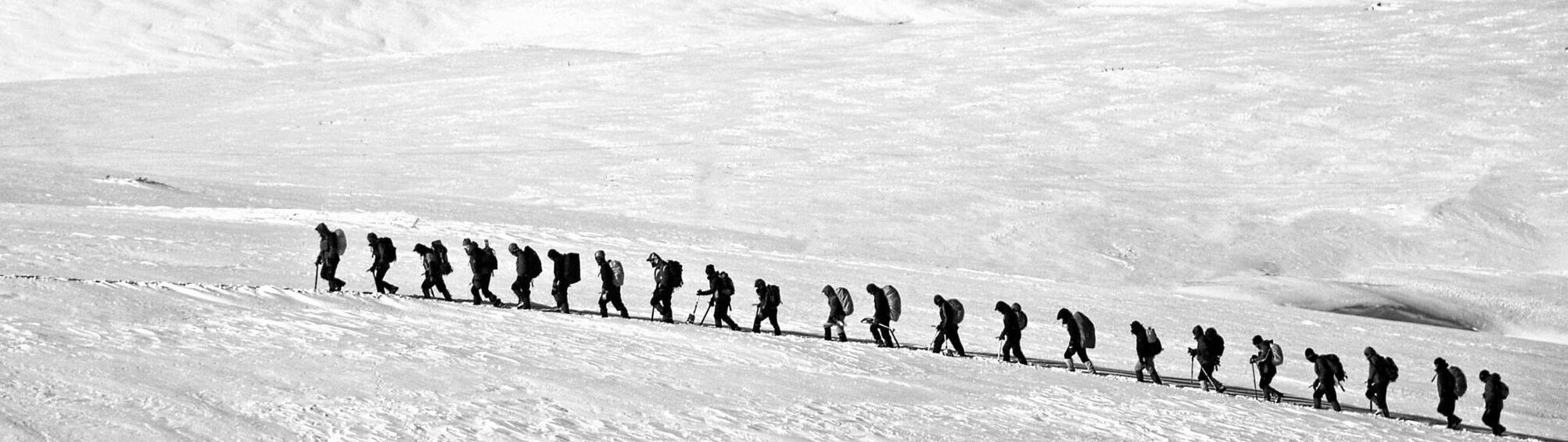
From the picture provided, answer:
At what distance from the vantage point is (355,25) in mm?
64250

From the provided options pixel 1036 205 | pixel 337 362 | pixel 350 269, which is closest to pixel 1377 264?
pixel 1036 205

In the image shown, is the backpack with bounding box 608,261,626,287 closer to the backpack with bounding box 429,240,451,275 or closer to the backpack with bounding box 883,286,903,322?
the backpack with bounding box 429,240,451,275

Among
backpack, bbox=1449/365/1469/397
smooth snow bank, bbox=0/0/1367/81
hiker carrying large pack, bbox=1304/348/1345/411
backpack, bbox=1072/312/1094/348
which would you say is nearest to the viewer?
backpack, bbox=1449/365/1469/397

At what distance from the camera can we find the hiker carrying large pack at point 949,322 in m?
17.9

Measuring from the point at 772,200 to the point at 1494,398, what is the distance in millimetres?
21209

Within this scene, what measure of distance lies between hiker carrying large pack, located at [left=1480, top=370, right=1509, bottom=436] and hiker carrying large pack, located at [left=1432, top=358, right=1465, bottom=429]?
10.0 inches

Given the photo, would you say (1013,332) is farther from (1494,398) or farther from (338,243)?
(338,243)

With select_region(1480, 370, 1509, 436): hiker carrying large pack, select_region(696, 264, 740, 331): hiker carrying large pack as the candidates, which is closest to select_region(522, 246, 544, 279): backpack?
select_region(696, 264, 740, 331): hiker carrying large pack

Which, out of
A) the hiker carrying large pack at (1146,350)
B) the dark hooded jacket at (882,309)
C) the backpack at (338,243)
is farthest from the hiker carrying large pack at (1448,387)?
the backpack at (338,243)

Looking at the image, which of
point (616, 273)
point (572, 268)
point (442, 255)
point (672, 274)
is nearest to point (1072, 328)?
point (672, 274)

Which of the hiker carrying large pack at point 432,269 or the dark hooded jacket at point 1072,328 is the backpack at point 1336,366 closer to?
the dark hooded jacket at point 1072,328

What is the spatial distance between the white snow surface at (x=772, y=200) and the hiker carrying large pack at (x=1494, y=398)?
74cm

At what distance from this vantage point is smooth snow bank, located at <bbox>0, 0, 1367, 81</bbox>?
57875 millimetres

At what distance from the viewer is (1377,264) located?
3231 centimetres
